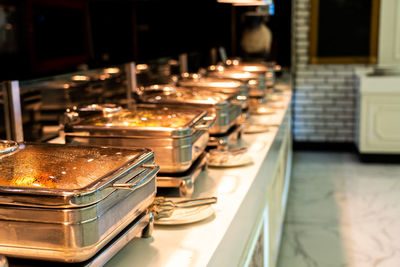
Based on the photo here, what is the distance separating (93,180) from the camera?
1008mm

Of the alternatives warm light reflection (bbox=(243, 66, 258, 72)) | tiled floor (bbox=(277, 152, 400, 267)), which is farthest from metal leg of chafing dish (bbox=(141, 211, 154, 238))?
warm light reflection (bbox=(243, 66, 258, 72))

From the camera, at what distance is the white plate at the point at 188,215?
141 centimetres

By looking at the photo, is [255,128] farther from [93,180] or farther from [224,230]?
[93,180]

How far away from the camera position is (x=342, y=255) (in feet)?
10.5

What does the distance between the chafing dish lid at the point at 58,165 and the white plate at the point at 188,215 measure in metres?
0.25

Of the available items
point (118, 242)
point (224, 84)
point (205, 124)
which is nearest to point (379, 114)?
point (224, 84)

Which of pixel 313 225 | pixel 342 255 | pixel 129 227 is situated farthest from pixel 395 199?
pixel 129 227

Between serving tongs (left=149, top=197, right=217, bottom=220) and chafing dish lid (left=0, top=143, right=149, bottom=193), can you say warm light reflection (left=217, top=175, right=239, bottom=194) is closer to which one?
serving tongs (left=149, top=197, right=217, bottom=220)

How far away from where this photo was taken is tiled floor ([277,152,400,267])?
3207 mm

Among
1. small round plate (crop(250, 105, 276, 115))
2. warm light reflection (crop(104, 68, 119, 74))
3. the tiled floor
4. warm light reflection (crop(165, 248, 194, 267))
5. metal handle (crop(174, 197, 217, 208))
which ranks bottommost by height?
the tiled floor

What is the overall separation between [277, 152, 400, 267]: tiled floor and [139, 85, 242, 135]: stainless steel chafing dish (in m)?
1.19

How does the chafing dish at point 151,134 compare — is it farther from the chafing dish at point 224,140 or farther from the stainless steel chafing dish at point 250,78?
the stainless steel chafing dish at point 250,78

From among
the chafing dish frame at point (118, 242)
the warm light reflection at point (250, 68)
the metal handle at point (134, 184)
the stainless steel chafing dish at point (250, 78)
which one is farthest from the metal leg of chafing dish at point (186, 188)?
the warm light reflection at point (250, 68)

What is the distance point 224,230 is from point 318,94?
15.9ft
